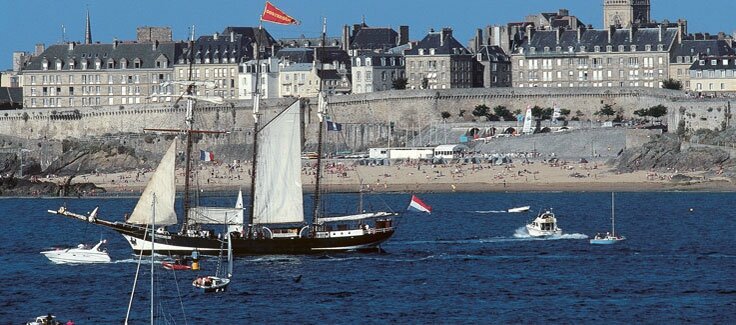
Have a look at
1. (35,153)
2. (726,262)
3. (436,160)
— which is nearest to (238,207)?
(726,262)

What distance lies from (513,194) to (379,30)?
41684 mm

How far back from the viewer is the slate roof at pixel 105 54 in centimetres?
11981

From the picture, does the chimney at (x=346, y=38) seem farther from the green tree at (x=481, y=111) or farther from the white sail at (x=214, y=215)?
the white sail at (x=214, y=215)

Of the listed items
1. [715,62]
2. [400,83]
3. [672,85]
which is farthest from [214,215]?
[400,83]

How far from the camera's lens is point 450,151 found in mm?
97875

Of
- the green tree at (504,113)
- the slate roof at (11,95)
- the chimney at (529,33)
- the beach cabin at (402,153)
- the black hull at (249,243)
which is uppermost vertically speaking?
the chimney at (529,33)

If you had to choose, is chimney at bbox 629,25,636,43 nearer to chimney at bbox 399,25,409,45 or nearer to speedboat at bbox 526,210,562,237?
chimney at bbox 399,25,409,45

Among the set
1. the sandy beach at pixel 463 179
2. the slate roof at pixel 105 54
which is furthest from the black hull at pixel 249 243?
the slate roof at pixel 105 54

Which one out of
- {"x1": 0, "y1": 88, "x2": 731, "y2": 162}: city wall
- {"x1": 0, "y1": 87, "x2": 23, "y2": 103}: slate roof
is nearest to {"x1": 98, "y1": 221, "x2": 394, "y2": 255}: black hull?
{"x1": 0, "y1": 88, "x2": 731, "y2": 162}: city wall

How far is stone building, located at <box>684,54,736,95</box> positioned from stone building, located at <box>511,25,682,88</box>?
4.07 metres

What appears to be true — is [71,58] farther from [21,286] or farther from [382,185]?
[21,286]

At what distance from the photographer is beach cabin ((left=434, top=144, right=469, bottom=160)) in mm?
97125

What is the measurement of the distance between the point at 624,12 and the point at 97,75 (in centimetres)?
3416

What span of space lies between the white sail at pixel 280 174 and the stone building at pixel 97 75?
63344mm
